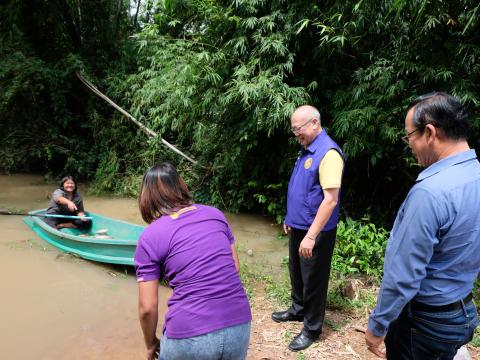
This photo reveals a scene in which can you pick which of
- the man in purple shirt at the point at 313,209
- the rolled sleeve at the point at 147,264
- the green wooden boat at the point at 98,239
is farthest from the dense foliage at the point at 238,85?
the rolled sleeve at the point at 147,264

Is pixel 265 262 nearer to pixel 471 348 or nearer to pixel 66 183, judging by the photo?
pixel 471 348

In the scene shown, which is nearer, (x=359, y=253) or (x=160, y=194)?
(x=160, y=194)

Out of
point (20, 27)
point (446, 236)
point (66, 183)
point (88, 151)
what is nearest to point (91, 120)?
point (88, 151)

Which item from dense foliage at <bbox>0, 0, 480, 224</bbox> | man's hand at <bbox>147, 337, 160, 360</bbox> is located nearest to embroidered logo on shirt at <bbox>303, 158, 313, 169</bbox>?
man's hand at <bbox>147, 337, 160, 360</bbox>

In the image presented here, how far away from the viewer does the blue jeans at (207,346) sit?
1514 mm

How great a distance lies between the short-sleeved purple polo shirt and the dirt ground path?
4.93ft

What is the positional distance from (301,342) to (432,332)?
5.25ft

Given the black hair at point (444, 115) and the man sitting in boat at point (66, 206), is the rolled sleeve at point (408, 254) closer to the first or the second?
the black hair at point (444, 115)

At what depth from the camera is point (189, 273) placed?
1.53 m

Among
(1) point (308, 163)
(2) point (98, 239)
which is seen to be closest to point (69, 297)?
(2) point (98, 239)

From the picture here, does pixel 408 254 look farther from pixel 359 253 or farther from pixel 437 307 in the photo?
pixel 359 253

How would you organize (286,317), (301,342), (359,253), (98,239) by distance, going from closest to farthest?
(301,342) → (286,317) → (359,253) → (98,239)

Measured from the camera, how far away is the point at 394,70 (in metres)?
4.24

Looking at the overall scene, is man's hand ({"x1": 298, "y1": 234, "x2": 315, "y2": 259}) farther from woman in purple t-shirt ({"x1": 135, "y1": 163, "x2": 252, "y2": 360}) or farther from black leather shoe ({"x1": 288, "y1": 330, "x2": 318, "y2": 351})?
woman in purple t-shirt ({"x1": 135, "y1": 163, "x2": 252, "y2": 360})
